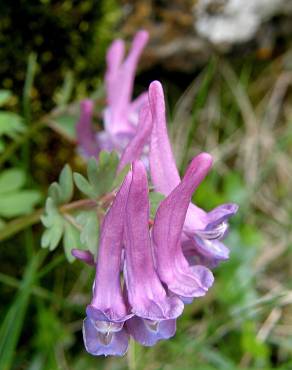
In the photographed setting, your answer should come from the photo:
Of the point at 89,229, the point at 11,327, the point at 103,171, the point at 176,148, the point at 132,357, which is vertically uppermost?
the point at 103,171

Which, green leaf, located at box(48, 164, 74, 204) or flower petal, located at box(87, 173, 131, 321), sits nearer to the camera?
flower petal, located at box(87, 173, 131, 321)

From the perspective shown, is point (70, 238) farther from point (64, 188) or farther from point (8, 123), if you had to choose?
point (8, 123)

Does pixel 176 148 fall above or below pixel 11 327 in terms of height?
below

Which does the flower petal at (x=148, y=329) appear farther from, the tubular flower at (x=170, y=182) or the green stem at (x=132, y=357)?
the green stem at (x=132, y=357)

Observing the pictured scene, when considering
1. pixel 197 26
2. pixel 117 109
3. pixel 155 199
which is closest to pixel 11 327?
pixel 155 199

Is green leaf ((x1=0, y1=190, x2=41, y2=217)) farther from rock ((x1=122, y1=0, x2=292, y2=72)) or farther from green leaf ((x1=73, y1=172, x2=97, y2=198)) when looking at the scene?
rock ((x1=122, y1=0, x2=292, y2=72))

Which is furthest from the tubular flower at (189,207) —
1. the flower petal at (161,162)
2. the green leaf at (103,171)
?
the green leaf at (103,171)

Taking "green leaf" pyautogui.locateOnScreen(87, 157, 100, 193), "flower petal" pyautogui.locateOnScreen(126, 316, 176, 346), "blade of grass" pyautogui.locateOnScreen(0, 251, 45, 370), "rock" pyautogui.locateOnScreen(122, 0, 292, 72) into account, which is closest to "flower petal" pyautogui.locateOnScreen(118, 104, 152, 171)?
"green leaf" pyautogui.locateOnScreen(87, 157, 100, 193)
